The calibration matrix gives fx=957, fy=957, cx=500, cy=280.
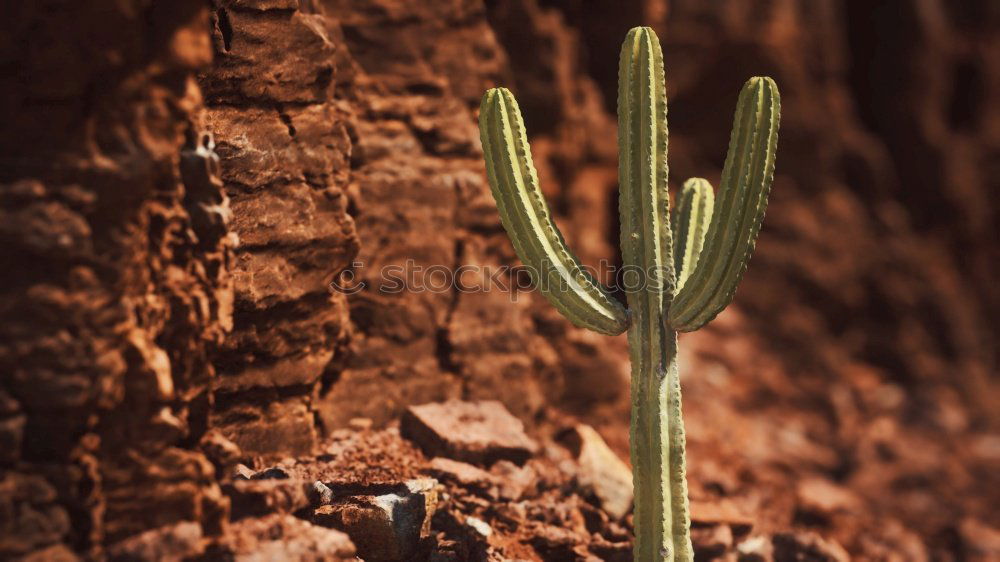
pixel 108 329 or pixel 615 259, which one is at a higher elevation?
pixel 615 259

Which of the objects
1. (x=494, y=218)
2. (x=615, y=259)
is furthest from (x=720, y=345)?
(x=494, y=218)

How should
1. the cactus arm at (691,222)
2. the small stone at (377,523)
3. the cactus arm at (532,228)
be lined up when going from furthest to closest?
the cactus arm at (691,222) → the cactus arm at (532,228) → the small stone at (377,523)

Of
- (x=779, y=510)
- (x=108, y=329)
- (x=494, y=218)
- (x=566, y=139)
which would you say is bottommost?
(x=779, y=510)

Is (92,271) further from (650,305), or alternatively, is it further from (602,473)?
(602,473)

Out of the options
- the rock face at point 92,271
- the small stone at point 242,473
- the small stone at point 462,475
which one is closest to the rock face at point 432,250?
the rock face at point 92,271

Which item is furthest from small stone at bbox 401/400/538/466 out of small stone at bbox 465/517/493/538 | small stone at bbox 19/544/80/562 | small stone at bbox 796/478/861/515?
small stone at bbox 796/478/861/515

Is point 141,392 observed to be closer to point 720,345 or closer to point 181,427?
point 181,427

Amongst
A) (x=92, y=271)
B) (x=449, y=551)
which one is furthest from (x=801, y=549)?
(x=92, y=271)

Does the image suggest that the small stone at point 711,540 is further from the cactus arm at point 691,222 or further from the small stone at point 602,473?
the cactus arm at point 691,222
